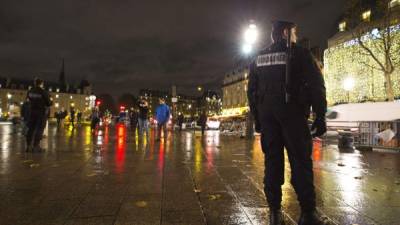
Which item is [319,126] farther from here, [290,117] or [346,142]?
[346,142]

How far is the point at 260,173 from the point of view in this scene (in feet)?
23.0

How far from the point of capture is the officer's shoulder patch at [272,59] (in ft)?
12.6

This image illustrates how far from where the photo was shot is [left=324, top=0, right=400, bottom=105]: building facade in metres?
30.1

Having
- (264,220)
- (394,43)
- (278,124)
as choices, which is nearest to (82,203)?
(264,220)

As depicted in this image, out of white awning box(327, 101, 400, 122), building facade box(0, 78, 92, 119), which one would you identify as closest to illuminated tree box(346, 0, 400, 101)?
white awning box(327, 101, 400, 122)

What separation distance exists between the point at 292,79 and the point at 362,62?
95.0 feet

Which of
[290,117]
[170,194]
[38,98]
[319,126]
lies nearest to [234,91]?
[38,98]

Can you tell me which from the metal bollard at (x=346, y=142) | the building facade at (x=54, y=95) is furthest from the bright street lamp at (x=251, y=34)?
the building facade at (x=54, y=95)

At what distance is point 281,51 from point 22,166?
611cm

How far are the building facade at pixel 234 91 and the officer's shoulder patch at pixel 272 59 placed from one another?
316 feet

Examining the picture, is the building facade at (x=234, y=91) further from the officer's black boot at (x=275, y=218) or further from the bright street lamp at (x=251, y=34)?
the officer's black boot at (x=275, y=218)

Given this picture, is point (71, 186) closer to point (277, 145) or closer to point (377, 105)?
point (277, 145)

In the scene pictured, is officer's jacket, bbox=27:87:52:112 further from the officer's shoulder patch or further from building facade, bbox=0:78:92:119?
building facade, bbox=0:78:92:119

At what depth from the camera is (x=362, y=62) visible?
29.8m
